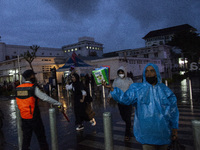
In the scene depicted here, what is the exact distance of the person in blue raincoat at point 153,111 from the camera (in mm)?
2291

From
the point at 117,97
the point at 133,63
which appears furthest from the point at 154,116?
the point at 133,63

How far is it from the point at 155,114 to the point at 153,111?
0.05 meters

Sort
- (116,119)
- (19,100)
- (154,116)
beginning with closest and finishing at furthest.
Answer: (154,116) < (19,100) < (116,119)

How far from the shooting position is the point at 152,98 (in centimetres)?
234

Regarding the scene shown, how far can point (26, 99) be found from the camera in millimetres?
3586

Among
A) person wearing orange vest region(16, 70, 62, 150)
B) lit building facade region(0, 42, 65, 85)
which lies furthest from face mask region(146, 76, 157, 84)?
lit building facade region(0, 42, 65, 85)

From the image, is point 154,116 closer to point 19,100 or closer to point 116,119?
point 19,100

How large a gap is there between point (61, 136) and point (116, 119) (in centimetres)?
241

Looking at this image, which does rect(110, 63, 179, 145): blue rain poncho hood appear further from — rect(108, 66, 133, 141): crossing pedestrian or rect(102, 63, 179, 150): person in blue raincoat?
rect(108, 66, 133, 141): crossing pedestrian

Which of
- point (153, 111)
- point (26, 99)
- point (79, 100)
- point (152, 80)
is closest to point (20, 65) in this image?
point (79, 100)

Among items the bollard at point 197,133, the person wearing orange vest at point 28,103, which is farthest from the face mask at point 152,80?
the person wearing orange vest at point 28,103

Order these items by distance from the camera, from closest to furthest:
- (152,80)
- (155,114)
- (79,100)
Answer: (155,114) → (152,80) → (79,100)

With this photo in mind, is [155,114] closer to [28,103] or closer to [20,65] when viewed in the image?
[28,103]

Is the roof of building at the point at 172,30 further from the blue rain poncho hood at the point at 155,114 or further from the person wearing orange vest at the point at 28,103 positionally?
the blue rain poncho hood at the point at 155,114
